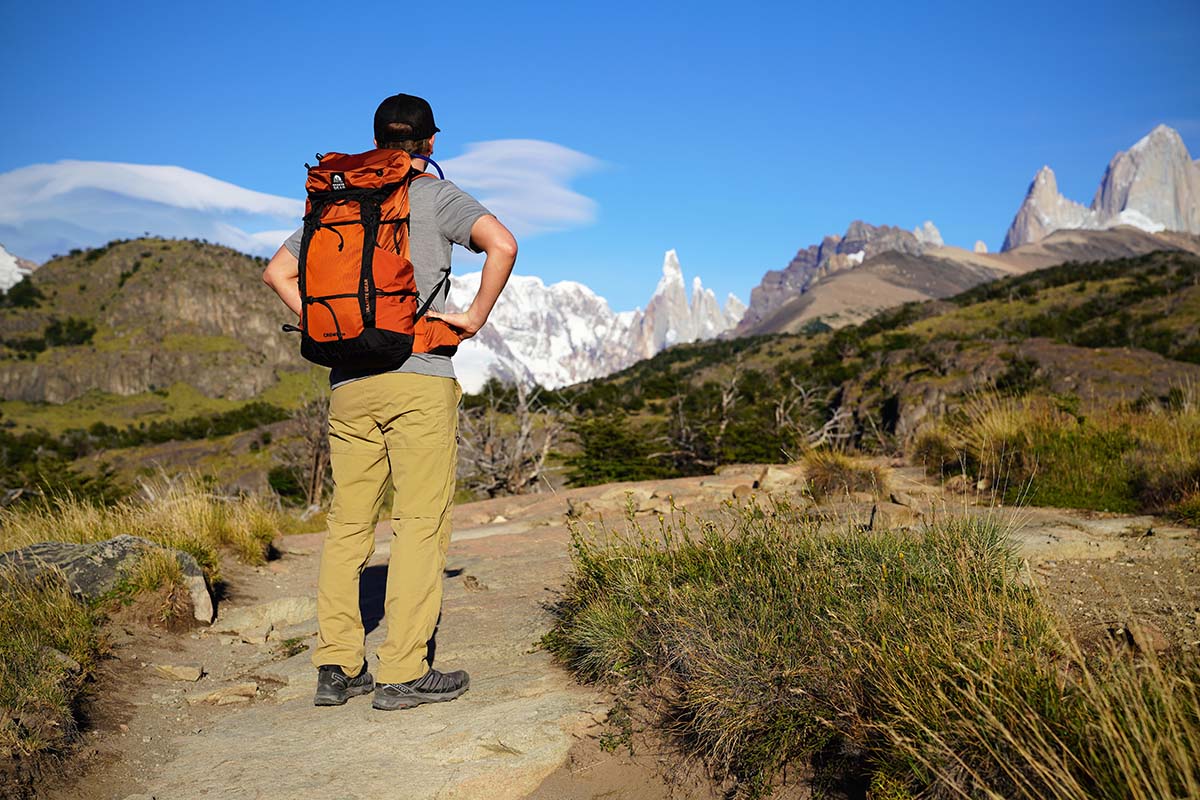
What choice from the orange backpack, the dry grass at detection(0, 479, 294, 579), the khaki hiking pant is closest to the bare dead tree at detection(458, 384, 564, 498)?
the dry grass at detection(0, 479, 294, 579)

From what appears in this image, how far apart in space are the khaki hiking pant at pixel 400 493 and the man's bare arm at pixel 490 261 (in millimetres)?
302

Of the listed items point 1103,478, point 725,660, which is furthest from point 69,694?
point 1103,478

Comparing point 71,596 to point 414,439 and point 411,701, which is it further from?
point 414,439

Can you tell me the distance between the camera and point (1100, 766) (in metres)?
1.80

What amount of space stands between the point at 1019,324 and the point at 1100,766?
38.4 meters

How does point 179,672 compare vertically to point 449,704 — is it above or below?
below

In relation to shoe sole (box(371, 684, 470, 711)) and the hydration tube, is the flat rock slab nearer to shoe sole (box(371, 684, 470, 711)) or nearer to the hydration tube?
shoe sole (box(371, 684, 470, 711))

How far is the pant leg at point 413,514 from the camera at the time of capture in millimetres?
3244

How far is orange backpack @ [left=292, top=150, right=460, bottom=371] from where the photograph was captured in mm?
3062

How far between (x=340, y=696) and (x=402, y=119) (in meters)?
2.56

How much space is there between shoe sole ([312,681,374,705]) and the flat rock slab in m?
0.03

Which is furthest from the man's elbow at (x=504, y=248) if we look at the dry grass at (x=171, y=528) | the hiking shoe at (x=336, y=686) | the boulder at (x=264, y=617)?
the dry grass at (x=171, y=528)

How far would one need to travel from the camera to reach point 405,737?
117 inches

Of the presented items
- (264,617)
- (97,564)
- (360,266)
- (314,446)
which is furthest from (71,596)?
(314,446)
